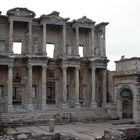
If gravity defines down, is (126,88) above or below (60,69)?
below

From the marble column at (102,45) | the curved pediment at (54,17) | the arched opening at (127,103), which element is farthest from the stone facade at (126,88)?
the curved pediment at (54,17)

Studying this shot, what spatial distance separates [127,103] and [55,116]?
7499mm

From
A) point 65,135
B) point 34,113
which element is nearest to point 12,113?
point 34,113

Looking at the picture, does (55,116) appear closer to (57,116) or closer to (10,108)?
(57,116)

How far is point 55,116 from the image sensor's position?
31.5 metres

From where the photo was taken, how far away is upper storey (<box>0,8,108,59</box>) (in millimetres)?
32812

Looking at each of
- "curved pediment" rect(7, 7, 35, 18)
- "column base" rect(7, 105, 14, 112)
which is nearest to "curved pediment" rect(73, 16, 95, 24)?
"curved pediment" rect(7, 7, 35, 18)

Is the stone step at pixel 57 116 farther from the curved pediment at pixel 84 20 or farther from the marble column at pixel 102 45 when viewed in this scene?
the curved pediment at pixel 84 20

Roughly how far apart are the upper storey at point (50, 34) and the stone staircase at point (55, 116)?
5725 millimetres

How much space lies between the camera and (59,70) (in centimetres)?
3534

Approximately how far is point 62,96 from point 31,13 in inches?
351

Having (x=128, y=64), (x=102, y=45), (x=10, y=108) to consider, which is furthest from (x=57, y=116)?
Result: (x=102, y=45)

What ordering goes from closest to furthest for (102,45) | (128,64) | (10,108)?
(10,108) < (128,64) < (102,45)

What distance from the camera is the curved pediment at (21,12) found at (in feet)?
106
